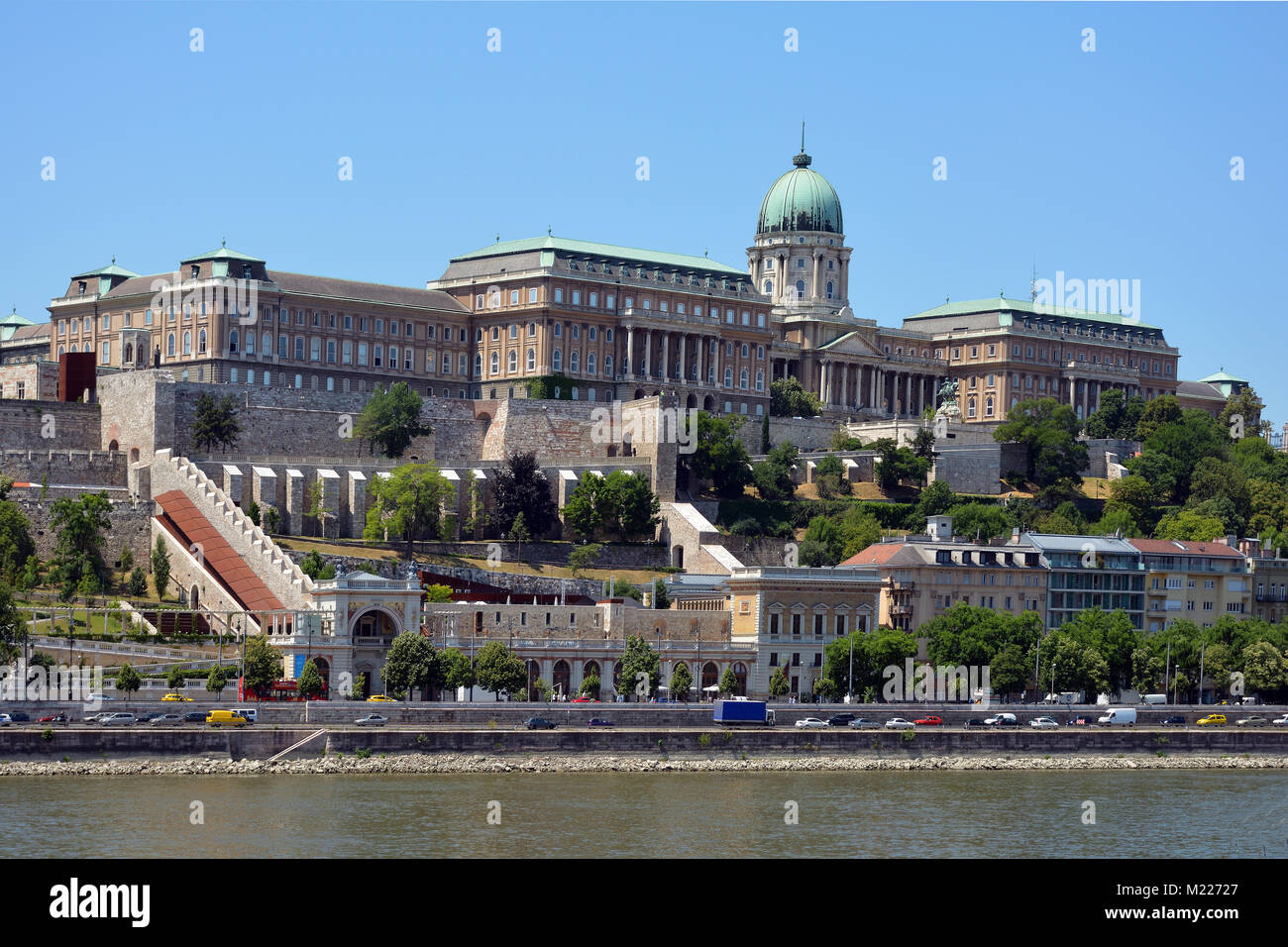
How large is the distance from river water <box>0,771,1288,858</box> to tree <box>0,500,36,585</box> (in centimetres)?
3117

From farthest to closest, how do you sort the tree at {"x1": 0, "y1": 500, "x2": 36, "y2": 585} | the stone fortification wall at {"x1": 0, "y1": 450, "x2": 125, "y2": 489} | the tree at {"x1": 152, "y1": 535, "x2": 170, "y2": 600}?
the stone fortification wall at {"x1": 0, "y1": 450, "x2": 125, "y2": 489} < the tree at {"x1": 152, "y1": 535, "x2": 170, "y2": 600} < the tree at {"x1": 0, "y1": 500, "x2": 36, "y2": 585}

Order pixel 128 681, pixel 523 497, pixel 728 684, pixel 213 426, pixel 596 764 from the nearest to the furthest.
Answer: pixel 596 764 → pixel 128 681 → pixel 728 684 → pixel 213 426 → pixel 523 497

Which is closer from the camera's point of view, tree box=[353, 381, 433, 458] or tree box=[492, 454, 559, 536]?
tree box=[492, 454, 559, 536]

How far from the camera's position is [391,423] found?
389 ft

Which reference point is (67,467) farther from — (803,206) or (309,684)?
(803,206)

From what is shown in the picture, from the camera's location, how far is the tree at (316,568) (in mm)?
92312

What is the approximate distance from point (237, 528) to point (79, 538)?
6.85m

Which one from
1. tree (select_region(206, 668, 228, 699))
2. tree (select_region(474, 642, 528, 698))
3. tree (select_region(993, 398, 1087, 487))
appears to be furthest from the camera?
tree (select_region(993, 398, 1087, 487))

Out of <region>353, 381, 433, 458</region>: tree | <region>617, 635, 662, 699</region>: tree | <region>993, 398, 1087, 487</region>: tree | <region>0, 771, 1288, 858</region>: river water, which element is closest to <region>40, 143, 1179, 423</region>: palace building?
<region>353, 381, 433, 458</region>: tree

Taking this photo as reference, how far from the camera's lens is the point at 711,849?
5556 centimetres

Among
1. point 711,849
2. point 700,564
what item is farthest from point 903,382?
point 711,849

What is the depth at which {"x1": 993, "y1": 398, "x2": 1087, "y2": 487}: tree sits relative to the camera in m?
139

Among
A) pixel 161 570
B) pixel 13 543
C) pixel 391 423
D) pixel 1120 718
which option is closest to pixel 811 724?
pixel 1120 718

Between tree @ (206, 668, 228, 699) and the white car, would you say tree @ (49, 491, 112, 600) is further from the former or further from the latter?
the white car
